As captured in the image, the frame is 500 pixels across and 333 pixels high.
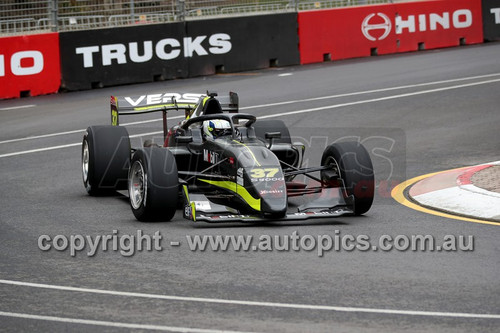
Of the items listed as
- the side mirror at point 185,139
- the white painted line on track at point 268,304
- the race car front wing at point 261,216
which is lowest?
the white painted line on track at point 268,304

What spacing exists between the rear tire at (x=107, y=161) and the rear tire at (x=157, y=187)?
149 centimetres

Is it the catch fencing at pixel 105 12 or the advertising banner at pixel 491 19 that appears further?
the advertising banner at pixel 491 19

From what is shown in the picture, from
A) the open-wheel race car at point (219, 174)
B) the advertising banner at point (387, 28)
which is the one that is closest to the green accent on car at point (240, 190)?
the open-wheel race car at point (219, 174)

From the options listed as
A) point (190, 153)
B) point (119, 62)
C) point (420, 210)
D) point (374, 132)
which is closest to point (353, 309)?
point (420, 210)

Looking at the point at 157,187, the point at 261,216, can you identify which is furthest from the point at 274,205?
the point at 157,187

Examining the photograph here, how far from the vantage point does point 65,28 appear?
23.5 m

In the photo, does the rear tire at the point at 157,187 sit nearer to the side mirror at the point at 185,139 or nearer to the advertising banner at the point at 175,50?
the side mirror at the point at 185,139

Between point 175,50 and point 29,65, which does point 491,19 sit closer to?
point 175,50

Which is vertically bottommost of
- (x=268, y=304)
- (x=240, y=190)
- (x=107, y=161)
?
(x=268, y=304)

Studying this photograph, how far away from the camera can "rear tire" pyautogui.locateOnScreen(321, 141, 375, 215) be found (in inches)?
428

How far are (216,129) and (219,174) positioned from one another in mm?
799

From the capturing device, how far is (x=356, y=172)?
36.0 feet

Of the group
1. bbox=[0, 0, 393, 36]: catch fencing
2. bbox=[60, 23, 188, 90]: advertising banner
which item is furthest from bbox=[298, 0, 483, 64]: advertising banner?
bbox=[60, 23, 188, 90]: advertising banner

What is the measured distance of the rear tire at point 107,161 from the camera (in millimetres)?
12555
